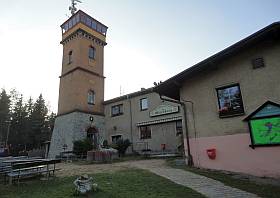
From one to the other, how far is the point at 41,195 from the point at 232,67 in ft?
29.1

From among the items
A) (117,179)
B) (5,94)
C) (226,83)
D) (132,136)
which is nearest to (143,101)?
(132,136)

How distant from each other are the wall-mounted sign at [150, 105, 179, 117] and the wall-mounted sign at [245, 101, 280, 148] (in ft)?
33.2

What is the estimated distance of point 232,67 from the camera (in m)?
10.1

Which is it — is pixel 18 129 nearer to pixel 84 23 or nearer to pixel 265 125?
pixel 84 23

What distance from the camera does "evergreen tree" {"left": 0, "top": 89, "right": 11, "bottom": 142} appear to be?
40.6 meters

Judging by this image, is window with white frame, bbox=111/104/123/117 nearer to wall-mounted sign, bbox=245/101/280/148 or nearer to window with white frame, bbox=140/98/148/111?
window with white frame, bbox=140/98/148/111

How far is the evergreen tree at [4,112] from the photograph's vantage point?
4064 cm

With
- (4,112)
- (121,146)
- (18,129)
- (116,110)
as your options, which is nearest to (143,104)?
(116,110)

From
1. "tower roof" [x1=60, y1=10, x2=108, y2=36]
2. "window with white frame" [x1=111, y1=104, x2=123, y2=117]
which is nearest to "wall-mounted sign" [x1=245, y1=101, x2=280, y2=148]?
"window with white frame" [x1=111, y1=104, x2=123, y2=117]

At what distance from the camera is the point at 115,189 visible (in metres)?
6.59

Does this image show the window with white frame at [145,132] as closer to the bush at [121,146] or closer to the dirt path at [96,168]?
the bush at [121,146]

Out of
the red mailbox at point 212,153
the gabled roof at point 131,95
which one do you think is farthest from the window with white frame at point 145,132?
the red mailbox at point 212,153

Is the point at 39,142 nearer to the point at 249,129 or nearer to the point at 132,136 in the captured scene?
the point at 132,136

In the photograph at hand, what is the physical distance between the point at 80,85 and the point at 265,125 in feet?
Result: 61.8
